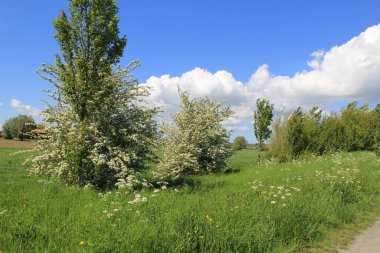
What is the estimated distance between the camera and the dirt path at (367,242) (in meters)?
6.51

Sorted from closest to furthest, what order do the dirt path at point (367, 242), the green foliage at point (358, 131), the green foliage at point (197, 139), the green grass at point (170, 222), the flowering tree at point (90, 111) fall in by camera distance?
1. the green grass at point (170, 222)
2. the dirt path at point (367, 242)
3. the flowering tree at point (90, 111)
4. the green foliage at point (197, 139)
5. the green foliage at point (358, 131)

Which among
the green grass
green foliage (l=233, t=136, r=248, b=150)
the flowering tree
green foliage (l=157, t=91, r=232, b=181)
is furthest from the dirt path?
green foliage (l=233, t=136, r=248, b=150)

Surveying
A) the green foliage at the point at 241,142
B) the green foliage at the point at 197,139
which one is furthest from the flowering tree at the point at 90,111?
the green foliage at the point at 241,142

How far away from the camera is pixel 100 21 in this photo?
12.0m

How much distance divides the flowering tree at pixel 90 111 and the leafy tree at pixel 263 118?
14574 mm

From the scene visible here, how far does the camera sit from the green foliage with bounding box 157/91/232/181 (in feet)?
59.6

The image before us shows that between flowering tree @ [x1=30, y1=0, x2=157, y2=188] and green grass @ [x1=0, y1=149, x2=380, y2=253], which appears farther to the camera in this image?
flowering tree @ [x1=30, y1=0, x2=157, y2=188]

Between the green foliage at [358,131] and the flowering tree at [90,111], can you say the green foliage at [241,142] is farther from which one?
the flowering tree at [90,111]

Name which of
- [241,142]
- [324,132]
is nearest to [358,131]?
[324,132]

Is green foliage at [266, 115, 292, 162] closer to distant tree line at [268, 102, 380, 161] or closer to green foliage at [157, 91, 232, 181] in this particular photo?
distant tree line at [268, 102, 380, 161]

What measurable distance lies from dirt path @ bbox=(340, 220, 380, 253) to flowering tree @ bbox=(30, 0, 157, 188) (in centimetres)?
701

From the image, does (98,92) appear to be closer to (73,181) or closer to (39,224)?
(73,181)

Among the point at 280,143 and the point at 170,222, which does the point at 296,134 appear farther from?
the point at 170,222

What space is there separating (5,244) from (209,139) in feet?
49.4
